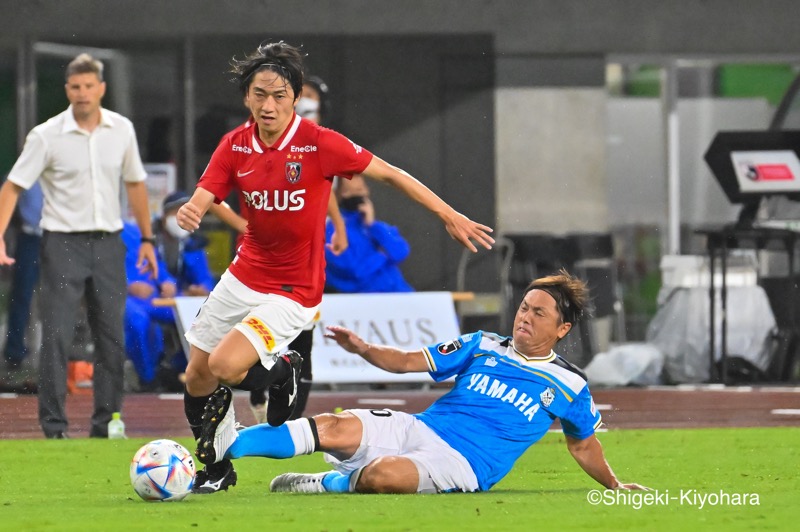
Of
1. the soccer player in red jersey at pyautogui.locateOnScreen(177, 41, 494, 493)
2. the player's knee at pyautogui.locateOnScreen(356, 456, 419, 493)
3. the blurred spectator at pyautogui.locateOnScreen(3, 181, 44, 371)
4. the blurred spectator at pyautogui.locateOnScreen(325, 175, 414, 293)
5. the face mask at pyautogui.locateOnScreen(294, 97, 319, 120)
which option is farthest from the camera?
the blurred spectator at pyautogui.locateOnScreen(3, 181, 44, 371)

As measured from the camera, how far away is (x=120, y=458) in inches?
348

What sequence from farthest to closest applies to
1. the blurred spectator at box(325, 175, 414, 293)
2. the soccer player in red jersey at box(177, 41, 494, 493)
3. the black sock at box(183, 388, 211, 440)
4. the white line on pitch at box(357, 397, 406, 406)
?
1. the blurred spectator at box(325, 175, 414, 293)
2. the white line on pitch at box(357, 397, 406, 406)
3. the black sock at box(183, 388, 211, 440)
4. the soccer player in red jersey at box(177, 41, 494, 493)

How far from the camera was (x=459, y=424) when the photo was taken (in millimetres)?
6941

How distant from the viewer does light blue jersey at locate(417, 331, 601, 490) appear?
691cm

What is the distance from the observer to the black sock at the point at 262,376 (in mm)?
7035

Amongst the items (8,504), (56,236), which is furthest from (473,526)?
(56,236)

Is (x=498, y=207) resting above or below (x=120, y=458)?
above

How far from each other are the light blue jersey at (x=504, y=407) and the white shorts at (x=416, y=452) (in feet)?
0.15

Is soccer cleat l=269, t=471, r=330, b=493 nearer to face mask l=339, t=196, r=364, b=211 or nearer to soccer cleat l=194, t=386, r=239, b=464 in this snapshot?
soccer cleat l=194, t=386, r=239, b=464

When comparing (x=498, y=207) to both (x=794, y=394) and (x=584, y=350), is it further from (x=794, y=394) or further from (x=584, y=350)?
(x=794, y=394)

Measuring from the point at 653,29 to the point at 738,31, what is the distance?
2.80ft

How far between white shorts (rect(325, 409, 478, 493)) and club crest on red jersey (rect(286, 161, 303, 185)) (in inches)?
41.0

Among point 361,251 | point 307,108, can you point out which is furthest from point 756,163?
point 307,108

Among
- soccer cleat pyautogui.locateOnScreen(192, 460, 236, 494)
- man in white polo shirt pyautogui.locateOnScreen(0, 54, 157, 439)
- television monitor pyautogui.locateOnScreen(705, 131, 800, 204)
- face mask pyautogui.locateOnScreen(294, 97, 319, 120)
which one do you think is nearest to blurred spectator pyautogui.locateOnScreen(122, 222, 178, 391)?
face mask pyautogui.locateOnScreen(294, 97, 319, 120)
